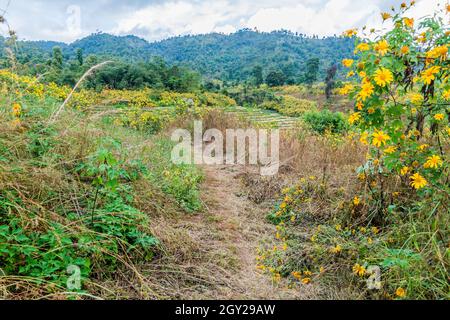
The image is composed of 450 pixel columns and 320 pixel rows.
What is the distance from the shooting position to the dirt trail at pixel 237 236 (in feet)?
6.56

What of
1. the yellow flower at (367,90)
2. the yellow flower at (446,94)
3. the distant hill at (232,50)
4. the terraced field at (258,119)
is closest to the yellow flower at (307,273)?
the yellow flower at (367,90)

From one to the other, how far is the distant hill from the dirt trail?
23.6 meters

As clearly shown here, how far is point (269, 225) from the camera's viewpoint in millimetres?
3023

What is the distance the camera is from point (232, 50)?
52.2 metres

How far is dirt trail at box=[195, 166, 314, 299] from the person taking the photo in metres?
2.00

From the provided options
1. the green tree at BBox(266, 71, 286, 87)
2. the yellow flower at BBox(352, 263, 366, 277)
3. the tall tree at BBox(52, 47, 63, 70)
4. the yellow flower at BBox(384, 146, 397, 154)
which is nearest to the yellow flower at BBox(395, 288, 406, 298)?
the yellow flower at BBox(352, 263, 366, 277)

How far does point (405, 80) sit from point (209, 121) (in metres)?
4.73

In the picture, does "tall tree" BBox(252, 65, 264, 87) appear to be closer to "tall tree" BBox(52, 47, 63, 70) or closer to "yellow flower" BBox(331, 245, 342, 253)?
"tall tree" BBox(52, 47, 63, 70)

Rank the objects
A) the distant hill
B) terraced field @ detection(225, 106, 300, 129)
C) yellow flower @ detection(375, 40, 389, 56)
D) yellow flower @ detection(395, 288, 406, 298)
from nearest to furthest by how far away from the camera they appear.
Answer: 1. yellow flower @ detection(395, 288, 406, 298)
2. yellow flower @ detection(375, 40, 389, 56)
3. terraced field @ detection(225, 106, 300, 129)
4. the distant hill

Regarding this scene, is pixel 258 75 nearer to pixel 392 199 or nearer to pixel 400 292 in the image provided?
pixel 392 199

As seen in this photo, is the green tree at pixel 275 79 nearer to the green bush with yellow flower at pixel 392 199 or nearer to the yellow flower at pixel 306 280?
the green bush with yellow flower at pixel 392 199

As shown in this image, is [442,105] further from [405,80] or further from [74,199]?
[74,199]
